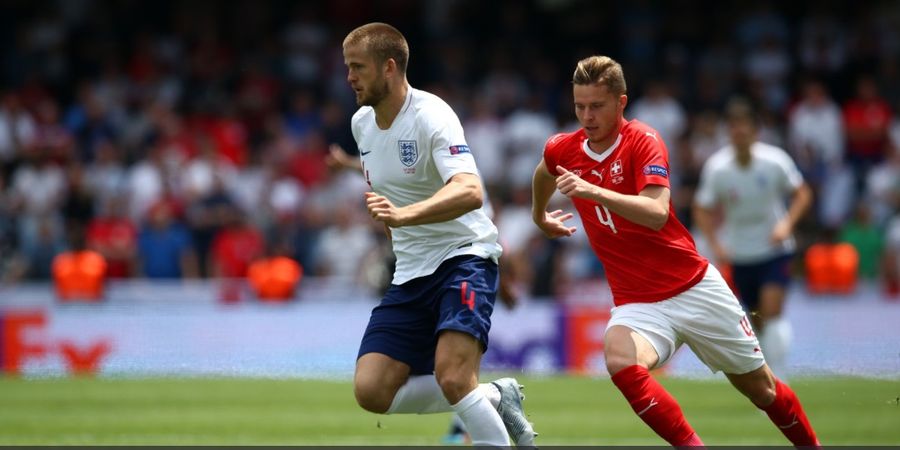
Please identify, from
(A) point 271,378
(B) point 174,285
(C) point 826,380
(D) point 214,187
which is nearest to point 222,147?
(D) point 214,187

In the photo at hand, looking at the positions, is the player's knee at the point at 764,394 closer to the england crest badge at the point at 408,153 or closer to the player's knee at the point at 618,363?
the player's knee at the point at 618,363

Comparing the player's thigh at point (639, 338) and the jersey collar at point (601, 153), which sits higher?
the jersey collar at point (601, 153)

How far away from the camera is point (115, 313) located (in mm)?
16984

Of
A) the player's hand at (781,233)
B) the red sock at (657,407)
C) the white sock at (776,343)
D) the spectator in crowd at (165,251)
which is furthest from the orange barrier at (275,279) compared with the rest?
the red sock at (657,407)

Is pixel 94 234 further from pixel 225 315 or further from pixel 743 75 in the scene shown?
pixel 743 75

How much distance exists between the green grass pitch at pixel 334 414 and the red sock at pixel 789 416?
3.49 feet

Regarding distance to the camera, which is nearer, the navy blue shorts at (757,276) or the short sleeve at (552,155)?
the short sleeve at (552,155)

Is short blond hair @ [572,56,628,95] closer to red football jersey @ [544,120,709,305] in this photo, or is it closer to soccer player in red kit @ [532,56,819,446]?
soccer player in red kit @ [532,56,819,446]

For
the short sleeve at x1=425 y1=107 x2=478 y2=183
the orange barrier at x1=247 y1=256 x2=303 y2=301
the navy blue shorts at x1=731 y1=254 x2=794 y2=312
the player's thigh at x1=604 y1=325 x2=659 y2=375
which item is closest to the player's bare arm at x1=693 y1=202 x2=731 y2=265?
the navy blue shorts at x1=731 y1=254 x2=794 y2=312

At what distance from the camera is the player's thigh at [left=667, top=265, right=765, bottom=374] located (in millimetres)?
7648

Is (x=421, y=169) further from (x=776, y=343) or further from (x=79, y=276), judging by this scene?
(x=79, y=276)

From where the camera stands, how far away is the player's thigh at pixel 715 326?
7.65 m

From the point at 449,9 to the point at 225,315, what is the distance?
8508 mm

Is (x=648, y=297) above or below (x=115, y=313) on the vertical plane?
below
